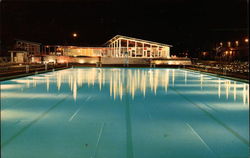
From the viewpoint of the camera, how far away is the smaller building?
3888 cm

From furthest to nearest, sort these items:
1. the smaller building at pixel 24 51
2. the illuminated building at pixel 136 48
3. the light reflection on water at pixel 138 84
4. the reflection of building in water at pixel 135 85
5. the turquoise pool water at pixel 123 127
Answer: the illuminated building at pixel 136 48, the smaller building at pixel 24 51, the light reflection on water at pixel 138 84, the reflection of building in water at pixel 135 85, the turquoise pool water at pixel 123 127

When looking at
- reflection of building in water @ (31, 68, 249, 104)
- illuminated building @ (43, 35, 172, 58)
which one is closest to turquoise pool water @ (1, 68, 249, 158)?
reflection of building in water @ (31, 68, 249, 104)

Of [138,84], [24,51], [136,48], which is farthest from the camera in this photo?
[136,48]

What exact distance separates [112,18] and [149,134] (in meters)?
68.6

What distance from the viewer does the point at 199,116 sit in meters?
8.13

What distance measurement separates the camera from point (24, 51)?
39594 millimetres

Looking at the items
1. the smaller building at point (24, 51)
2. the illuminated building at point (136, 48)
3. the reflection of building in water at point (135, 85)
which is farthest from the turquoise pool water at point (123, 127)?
the illuminated building at point (136, 48)

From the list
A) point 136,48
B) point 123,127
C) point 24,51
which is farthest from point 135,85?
point 136,48

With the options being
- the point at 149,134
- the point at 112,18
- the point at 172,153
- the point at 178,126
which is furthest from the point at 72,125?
the point at 112,18

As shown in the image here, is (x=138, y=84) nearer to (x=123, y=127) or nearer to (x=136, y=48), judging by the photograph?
(x=123, y=127)

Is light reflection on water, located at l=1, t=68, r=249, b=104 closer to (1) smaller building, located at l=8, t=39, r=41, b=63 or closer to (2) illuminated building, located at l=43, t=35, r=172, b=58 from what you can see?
(1) smaller building, located at l=8, t=39, r=41, b=63

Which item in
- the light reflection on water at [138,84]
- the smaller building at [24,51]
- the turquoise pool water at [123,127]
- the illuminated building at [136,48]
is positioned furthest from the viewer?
the illuminated building at [136,48]

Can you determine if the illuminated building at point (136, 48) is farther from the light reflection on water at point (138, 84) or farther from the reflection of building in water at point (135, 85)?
the reflection of building in water at point (135, 85)

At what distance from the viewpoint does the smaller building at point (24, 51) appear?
38.9 metres
